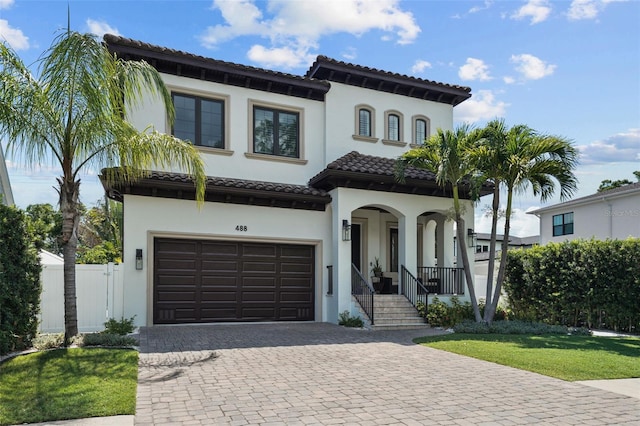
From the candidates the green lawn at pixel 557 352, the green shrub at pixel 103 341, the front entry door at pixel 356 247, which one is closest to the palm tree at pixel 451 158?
the green lawn at pixel 557 352

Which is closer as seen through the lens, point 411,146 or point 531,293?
point 531,293

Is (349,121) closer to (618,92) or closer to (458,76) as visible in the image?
(458,76)

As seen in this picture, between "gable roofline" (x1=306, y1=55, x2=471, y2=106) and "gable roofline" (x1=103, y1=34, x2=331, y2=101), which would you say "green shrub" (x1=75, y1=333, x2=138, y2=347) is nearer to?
"gable roofline" (x1=103, y1=34, x2=331, y2=101)

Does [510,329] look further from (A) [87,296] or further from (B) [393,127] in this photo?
(A) [87,296]

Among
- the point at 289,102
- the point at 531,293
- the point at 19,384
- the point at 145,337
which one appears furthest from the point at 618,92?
the point at 19,384

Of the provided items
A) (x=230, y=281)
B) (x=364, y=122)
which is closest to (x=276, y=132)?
(x=364, y=122)

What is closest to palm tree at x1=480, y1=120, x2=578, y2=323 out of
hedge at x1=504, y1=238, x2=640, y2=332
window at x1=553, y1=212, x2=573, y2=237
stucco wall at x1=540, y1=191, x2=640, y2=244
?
hedge at x1=504, y1=238, x2=640, y2=332

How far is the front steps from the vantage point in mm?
14039

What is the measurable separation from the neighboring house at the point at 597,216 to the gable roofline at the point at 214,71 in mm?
16168

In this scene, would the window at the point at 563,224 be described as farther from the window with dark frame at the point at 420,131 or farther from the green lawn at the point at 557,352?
the green lawn at the point at 557,352

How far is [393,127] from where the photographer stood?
709 inches

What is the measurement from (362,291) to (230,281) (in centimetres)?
398

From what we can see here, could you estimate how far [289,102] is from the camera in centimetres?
1616

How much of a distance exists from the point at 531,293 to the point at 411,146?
21.3 ft
